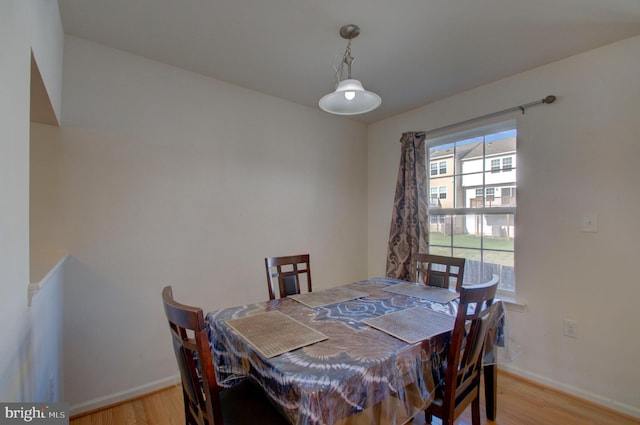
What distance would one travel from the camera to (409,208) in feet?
9.66

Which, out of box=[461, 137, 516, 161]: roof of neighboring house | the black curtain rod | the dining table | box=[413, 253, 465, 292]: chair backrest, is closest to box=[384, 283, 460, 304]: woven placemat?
the dining table

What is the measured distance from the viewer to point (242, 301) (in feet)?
8.51

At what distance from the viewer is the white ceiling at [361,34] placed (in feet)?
5.35

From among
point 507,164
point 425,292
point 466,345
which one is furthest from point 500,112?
point 466,345

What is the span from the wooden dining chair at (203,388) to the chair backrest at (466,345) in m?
0.72

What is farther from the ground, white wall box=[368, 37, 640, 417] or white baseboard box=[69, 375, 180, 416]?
white wall box=[368, 37, 640, 417]

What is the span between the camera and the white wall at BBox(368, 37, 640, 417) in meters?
1.91

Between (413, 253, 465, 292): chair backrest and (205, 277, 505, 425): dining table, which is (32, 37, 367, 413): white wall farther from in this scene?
(413, 253, 465, 292): chair backrest

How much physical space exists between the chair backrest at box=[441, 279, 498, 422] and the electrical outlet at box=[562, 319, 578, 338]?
1.22 metres

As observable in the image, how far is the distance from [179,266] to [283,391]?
5.40 ft

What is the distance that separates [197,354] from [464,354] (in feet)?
3.71

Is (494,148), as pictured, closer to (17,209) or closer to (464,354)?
(464,354)

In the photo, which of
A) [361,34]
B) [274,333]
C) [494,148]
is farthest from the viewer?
[494,148]

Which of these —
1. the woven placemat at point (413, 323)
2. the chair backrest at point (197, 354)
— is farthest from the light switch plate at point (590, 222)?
the chair backrest at point (197, 354)
